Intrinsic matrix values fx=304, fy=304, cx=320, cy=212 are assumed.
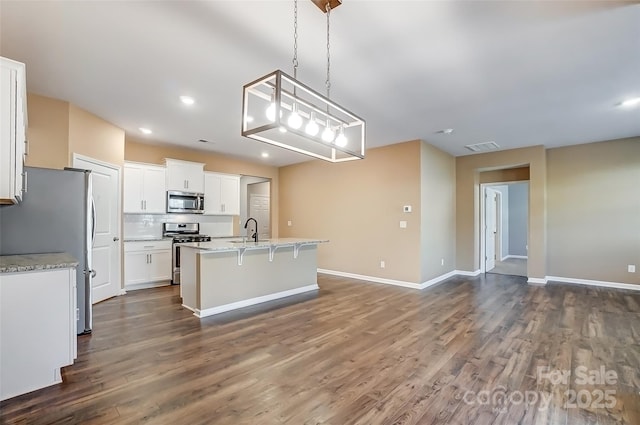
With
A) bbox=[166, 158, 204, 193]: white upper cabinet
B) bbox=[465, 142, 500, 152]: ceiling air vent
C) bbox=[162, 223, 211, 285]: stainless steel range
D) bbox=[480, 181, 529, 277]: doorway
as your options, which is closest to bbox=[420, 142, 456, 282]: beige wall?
bbox=[465, 142, 500, 152]: ceiling air vent

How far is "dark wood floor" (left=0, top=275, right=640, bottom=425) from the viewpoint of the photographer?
1.96 meters

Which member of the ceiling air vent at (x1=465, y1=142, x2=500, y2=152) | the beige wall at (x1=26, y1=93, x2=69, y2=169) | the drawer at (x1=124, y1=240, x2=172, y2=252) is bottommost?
the drawer at (x1=124, y1=240, x2=172, y2=252)

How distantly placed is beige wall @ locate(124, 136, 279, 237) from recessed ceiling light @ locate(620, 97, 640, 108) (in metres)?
6.60

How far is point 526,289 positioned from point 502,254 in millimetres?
4462

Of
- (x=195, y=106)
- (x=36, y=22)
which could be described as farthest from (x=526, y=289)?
(x=36, y=22)

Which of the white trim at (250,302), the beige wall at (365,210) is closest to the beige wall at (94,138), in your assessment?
the white trim at (250,302)

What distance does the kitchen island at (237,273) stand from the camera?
12.7ft

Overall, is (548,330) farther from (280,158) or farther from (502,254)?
(502,254)

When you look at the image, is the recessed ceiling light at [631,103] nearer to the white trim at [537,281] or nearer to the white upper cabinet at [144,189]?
the white trim at [537,281]

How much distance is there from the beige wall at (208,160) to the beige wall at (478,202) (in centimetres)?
454

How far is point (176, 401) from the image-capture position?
2062 mm

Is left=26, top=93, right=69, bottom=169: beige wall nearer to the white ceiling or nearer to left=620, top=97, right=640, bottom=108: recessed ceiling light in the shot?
the white ceiling

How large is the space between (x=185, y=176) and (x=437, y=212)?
5083mm

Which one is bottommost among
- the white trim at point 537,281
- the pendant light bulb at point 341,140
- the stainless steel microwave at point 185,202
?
the white trim at point 537,281
